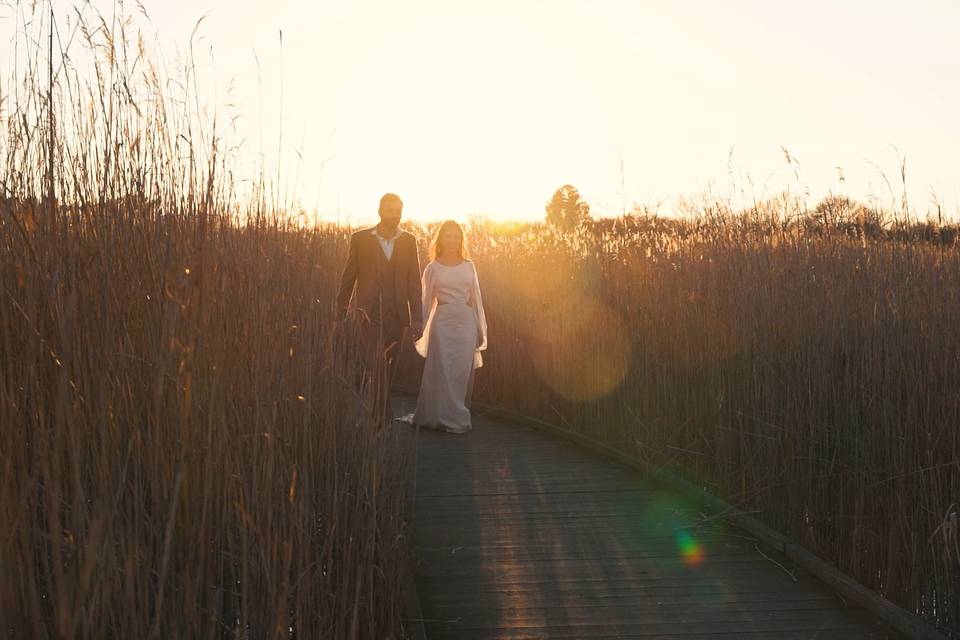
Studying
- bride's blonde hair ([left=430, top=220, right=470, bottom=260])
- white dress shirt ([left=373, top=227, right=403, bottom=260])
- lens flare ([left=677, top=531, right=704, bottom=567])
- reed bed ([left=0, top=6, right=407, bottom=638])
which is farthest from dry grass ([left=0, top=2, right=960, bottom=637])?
white dress shirt ([left=373, top=227, right=403, bottom=260])

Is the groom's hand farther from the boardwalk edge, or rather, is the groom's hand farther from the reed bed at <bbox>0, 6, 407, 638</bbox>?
the reed bed at <bbox>0, 6, 407, 638</bbox>

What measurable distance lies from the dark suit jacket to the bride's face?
2.26 ft

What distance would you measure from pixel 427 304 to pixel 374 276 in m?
1.08

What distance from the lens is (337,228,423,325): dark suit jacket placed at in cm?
646

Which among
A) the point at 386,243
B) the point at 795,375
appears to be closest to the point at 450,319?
the point at 386,243

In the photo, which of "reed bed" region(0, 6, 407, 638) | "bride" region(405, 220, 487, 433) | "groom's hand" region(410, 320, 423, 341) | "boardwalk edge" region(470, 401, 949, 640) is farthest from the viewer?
"bride" region(405, 220, 487, 433)

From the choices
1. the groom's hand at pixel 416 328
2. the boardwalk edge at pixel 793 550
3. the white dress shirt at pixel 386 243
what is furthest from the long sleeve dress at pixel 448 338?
the boardwalk edge at pixel 793 550

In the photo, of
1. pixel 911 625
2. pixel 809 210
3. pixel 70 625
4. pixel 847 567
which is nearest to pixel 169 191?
pixel 70 625

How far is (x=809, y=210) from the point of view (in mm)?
5863

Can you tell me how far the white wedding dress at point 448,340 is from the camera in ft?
22.5

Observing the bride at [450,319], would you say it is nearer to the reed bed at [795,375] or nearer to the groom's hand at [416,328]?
the groom's hand at [416,328]

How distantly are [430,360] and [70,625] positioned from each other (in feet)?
19.3

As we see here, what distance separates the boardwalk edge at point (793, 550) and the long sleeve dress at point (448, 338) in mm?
1091

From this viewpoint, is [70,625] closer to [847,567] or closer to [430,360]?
[847,567]
